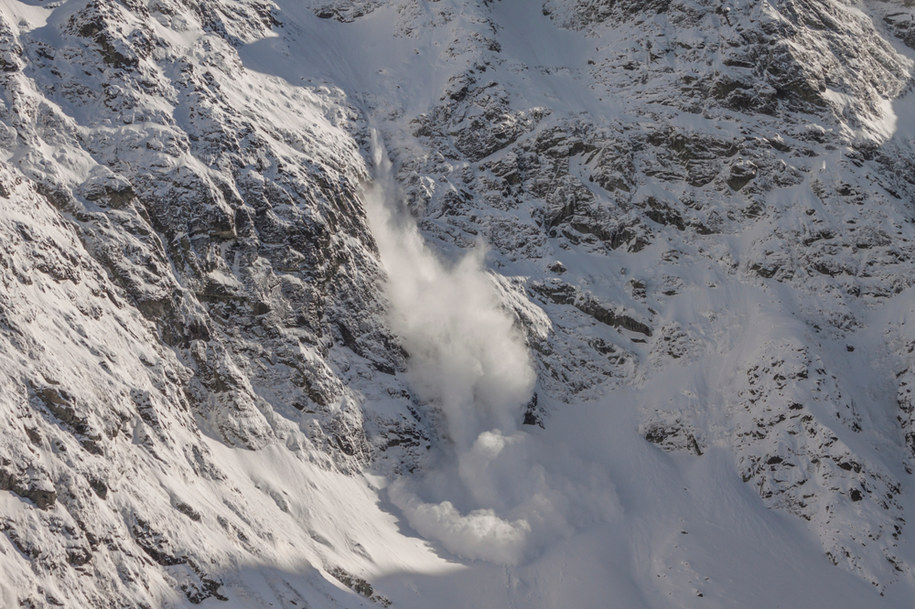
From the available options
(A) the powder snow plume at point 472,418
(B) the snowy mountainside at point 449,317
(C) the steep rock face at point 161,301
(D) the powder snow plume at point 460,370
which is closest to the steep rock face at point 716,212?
(B) the snowy mountainside at point 449,317

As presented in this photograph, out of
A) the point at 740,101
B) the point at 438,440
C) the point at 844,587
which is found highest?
the point at 740,101

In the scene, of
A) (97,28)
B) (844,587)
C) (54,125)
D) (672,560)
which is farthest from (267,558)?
(97,28)

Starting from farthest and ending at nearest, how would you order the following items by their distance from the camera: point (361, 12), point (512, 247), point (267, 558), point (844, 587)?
point (361, 12) → point (512, 247) → point (844, 587) → point (267, 558)

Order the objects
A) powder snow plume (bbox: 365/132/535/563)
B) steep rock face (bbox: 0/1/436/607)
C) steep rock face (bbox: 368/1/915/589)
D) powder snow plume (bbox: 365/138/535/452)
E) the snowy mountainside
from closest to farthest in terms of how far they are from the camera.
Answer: steep rock face (bbox: 0/1/436/607) < the snowy mountainside < powder snow plume (bbox: 365/132/535/563) < steep rock face (bbox: 368/1/915/589) < powder snow plume (bbox: 365/138/535/452)

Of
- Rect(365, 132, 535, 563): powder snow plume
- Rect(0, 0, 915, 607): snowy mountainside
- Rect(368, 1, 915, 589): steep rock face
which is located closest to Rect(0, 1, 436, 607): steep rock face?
Rect(0, 0, 915, 607): snowy mountainside

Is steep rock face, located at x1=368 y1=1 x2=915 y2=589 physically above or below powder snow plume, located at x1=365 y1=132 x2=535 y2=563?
above

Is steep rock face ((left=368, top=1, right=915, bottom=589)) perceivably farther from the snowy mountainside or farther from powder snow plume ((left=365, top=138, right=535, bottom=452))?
powder snow plume ((left=365, top=138, right=535, bottom=452))

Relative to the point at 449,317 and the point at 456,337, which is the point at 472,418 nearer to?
the point at 456,337

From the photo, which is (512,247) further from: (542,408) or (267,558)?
(267,558)
